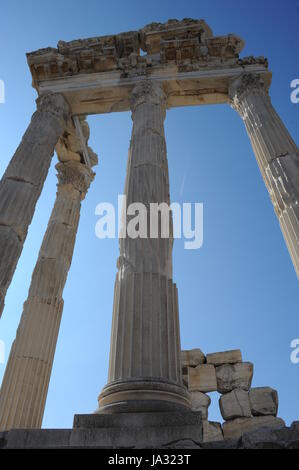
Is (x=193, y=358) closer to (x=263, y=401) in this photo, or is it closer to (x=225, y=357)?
(x=225, y=357)

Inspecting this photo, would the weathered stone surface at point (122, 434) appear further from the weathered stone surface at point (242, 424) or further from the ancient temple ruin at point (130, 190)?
the weathered stone surface at point (242, 424)

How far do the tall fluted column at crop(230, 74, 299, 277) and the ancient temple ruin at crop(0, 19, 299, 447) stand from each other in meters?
0.06

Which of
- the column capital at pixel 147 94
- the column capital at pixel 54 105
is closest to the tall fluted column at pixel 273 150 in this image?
the column capital at pixel 147 94

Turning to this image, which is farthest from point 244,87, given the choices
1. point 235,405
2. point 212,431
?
point 212,431

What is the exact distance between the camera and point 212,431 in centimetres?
2217

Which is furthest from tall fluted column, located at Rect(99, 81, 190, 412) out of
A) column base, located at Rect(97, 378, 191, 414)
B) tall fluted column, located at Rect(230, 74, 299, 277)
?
tall fluted column, located at Rect(230, 74, 299, 277)

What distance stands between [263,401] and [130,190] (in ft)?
53.9

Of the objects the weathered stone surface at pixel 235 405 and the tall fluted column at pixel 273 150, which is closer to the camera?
the tall fluted column at pixel 273 150

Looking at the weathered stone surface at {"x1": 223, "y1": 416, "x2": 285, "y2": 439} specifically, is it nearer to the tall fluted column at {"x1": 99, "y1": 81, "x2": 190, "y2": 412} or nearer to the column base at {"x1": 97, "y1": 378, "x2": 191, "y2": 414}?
the tall fluted column at {"x1": 99, "y1": 81, "x2": 190, "y2": 412}

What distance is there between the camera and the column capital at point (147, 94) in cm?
2030

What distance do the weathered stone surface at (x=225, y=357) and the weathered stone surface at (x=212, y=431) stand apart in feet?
13.0

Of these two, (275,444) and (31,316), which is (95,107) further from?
(275,444)

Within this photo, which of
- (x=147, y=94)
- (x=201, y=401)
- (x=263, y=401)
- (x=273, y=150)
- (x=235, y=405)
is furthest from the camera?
(x=201, y=401)

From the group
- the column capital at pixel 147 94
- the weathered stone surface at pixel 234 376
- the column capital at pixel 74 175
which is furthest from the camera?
the column capital at pixel 74 175
